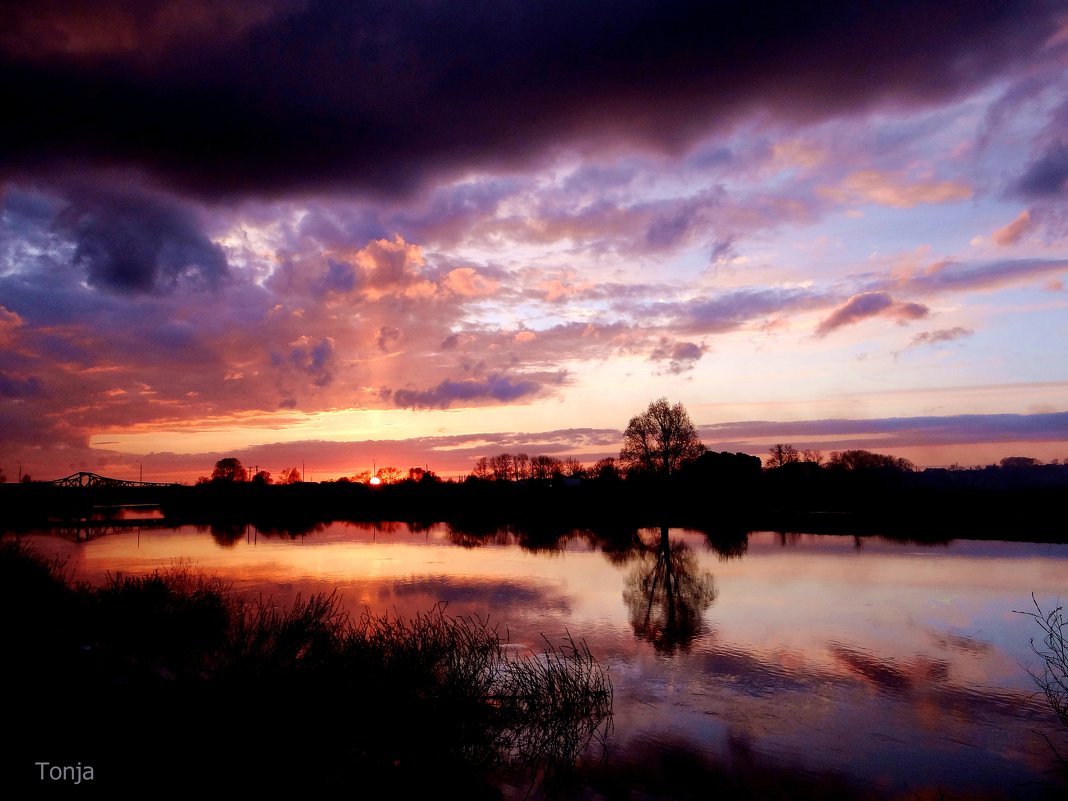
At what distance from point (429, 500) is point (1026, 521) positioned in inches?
3418

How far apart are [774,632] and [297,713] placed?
792 inches

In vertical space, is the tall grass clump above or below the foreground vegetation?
below

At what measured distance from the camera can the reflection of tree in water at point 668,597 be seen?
2658cm

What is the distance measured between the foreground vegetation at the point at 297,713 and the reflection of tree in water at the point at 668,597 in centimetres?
779

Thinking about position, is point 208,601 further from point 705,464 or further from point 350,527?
point 705,464

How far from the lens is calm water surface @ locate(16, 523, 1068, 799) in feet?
48.1

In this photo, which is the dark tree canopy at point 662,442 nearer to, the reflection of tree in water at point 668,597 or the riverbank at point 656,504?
the riverbank at point 656,504

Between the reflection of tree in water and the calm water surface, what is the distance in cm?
16

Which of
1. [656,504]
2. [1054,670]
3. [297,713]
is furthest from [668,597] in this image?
[656,504]

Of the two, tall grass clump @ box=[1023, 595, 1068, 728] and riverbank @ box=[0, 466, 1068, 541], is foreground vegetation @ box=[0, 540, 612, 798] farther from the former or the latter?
riverbank @ box=[0, 466, 1068, 541]

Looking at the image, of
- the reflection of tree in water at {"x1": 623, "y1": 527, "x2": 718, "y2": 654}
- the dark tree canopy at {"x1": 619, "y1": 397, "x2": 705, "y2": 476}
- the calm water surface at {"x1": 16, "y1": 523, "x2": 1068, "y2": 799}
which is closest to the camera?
the calm water surface at {"x1": 16, "y1": 523, "x2": 1068, "y2": 799}

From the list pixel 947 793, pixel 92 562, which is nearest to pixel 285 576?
pixel 92 562

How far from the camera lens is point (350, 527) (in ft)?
278

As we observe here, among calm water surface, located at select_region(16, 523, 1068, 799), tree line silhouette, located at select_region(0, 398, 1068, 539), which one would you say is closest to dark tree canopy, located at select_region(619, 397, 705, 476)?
tree line silhouette, located at select_region(0, 398, 1068, 539)
